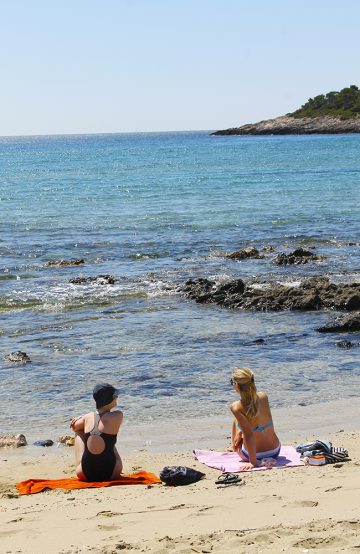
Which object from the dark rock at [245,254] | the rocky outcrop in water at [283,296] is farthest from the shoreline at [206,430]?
the dark rock at [245,254]

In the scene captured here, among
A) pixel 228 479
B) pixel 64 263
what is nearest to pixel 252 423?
pixel 228 479

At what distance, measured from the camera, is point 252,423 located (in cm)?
970

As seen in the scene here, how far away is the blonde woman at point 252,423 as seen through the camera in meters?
9.60

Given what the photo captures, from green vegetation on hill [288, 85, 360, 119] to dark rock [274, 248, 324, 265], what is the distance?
426 feet

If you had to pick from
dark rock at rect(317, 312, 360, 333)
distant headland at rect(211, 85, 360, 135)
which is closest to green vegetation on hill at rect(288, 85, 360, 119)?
distant headland at rect(211, 85, 360, 135)

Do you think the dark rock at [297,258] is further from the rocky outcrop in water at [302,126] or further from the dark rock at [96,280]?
the rocky outcrop in water at [302,126]

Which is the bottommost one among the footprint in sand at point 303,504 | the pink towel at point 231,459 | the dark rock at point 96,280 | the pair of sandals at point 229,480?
the pink towel at point 231,459

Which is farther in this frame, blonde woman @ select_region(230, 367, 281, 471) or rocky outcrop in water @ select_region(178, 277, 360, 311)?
rocky outcrop in water @ select_region(178, 277, 360, 311)

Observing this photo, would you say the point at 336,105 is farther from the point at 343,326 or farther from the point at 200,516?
the point at 200,516

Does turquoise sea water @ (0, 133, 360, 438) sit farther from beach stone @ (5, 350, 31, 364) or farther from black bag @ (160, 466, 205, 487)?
black bag @ (160, 466, 205, 487)

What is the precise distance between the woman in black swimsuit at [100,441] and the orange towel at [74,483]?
0.39ft

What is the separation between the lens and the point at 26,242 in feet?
105

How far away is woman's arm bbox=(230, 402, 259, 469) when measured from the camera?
952 cm

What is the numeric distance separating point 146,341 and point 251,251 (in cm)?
1073
